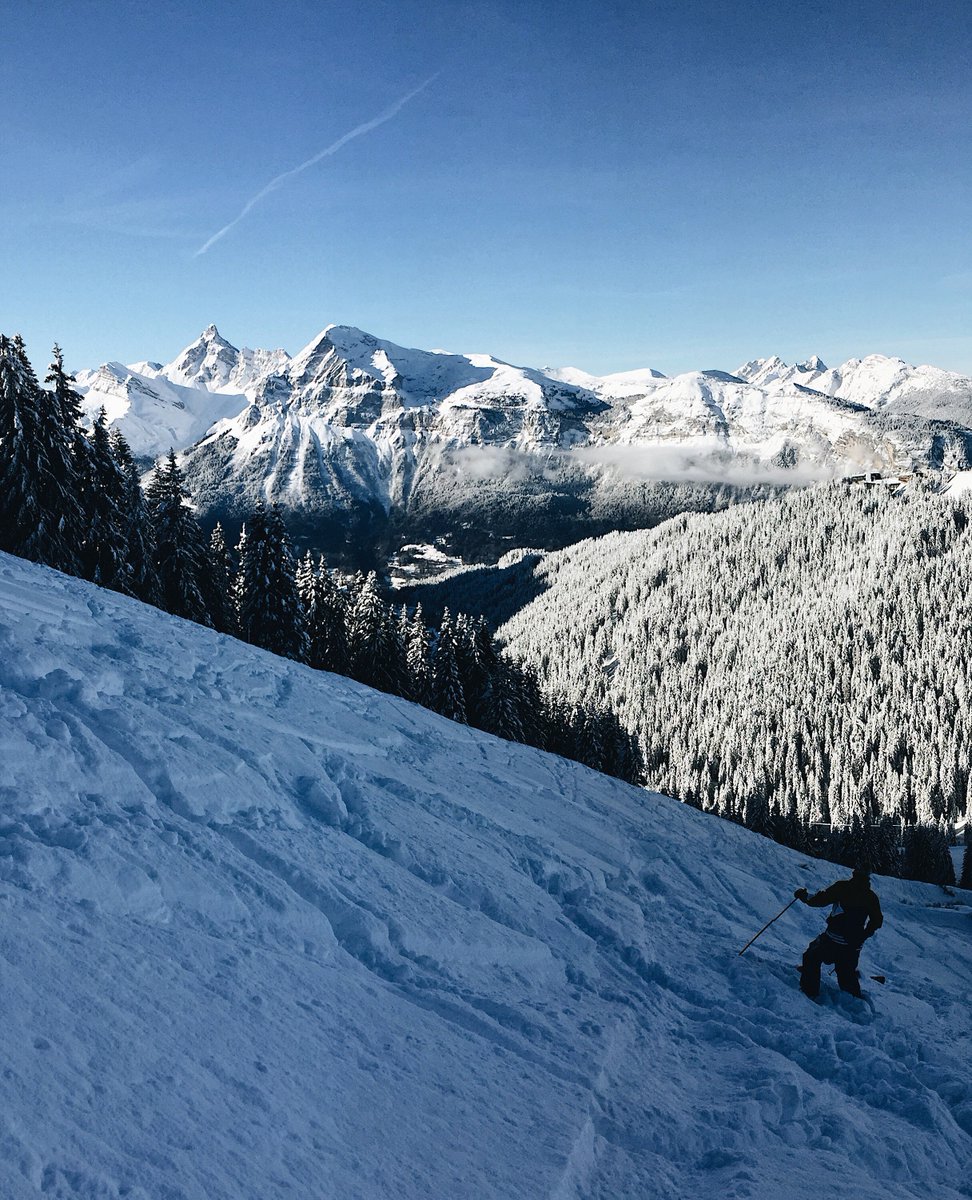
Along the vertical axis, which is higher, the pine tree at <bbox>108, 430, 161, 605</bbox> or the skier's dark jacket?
the pine tree at <bbox>108, 430, 161, 605</bbox>

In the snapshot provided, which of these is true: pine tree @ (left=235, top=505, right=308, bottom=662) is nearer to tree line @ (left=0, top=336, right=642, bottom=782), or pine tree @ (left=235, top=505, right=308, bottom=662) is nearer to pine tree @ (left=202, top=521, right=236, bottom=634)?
tree line @ (left=0, top=336, right=642, bottom=782)

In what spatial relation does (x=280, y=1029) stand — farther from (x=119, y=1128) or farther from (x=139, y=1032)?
(x=119, y=1128)

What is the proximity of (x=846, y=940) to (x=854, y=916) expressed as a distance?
32cm

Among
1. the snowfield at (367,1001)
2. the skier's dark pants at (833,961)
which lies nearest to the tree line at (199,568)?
the snowfield at (367,1001)

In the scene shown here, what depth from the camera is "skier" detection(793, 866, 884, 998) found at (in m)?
8.86

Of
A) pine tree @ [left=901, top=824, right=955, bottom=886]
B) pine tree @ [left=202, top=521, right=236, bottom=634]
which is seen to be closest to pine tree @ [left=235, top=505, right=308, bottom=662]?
pine tree @ [left=202, top=521, right=236, bottom=634]

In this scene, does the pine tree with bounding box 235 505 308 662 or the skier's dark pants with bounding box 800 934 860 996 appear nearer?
the skier's dark pants with bounding box 800 934 860 996

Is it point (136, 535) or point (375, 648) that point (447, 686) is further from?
point (136, 535)

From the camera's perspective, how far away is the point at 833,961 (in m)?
8.95

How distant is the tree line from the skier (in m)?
28.6

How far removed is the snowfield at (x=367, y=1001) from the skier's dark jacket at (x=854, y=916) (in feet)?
2.77

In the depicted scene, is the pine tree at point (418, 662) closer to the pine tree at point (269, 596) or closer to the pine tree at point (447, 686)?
the pine tree at point (447, 686)

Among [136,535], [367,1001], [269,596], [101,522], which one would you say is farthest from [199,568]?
[367,1001]

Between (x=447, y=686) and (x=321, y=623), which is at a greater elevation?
(x=321, y=623)
